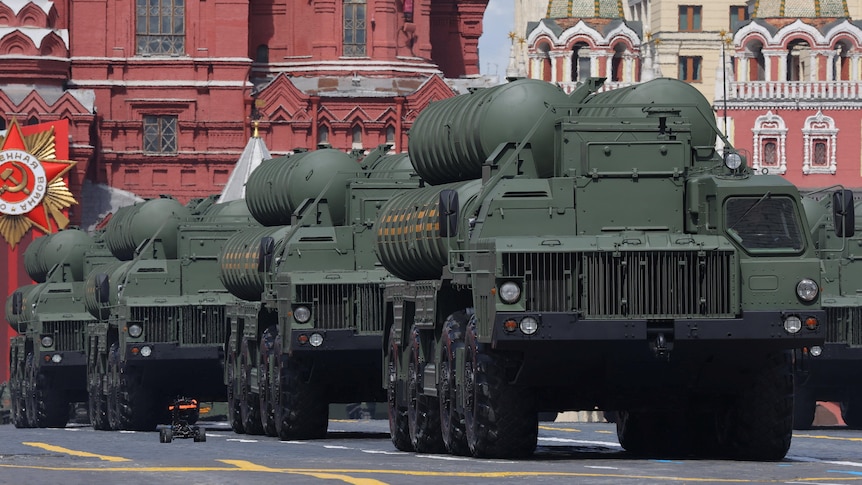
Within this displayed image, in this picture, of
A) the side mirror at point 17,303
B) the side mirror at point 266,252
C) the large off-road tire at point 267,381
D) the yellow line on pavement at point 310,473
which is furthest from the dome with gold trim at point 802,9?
the yellow line on pavement at point 310,473

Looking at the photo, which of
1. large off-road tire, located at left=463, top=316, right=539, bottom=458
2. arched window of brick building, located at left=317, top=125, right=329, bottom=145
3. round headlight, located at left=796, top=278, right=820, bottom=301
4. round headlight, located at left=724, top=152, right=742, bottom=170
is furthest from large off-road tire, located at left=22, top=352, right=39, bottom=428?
arched window of brick building, located at left=317, top=125, right=329, bottom=145

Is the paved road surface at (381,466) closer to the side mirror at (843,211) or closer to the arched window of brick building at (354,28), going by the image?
the side mirror at (843,211)

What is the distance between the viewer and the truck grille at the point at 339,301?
34.7m

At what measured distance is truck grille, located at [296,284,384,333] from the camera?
34719 mm

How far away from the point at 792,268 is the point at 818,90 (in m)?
94.3

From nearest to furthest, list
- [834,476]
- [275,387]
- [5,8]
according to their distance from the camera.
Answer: [834,476] < [275,387] < [5,8]

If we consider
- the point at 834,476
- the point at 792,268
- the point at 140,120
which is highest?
the point at 140,120

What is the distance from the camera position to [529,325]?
77.2ft

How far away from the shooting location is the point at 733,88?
380 feet

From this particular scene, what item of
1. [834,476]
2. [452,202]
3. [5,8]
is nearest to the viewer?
[834,476]

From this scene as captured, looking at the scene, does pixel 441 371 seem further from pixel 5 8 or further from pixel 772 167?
pixel 772 167

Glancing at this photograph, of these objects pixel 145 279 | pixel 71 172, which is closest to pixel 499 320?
pixel 145 279

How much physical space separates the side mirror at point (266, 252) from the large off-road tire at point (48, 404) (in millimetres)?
17607

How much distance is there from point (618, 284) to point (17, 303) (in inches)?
1693
